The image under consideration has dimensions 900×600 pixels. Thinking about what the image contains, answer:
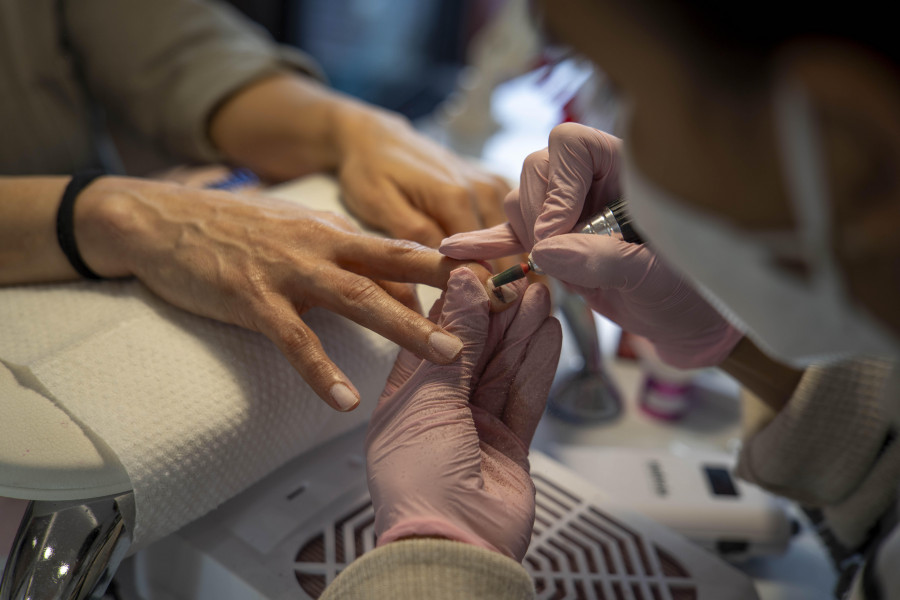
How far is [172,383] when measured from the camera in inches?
23.6

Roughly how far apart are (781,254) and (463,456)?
283mm

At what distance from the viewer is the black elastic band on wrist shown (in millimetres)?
705

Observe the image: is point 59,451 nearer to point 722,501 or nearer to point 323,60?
point 722,501

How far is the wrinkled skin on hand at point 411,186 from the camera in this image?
0.81 m

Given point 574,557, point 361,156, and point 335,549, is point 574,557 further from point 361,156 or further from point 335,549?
point 361,156

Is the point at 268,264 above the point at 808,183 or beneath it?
beneath

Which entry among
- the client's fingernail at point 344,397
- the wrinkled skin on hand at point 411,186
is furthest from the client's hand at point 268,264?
the wrinkled skin on hand at point 411,186

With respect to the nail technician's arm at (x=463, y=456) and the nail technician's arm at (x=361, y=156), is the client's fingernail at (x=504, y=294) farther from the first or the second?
the nail technician's arm at (x=361, y=156)

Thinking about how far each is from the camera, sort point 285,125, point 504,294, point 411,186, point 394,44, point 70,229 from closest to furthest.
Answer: point 504,294 → point 70,229 → point 411,186 → point 285,125 → point 394,44

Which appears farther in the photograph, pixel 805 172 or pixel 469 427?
pixel 469 427

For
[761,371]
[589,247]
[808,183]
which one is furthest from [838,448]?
[808,183]

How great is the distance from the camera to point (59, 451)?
534 millimetres

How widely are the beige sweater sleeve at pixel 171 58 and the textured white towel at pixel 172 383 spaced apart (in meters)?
0.48

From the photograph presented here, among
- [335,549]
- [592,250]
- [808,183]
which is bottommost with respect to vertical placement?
[335,549]
